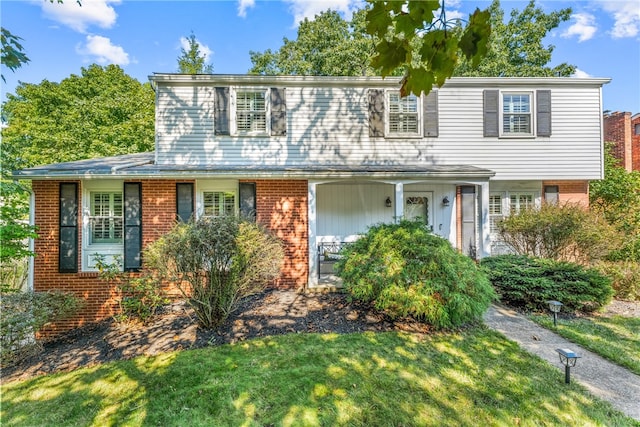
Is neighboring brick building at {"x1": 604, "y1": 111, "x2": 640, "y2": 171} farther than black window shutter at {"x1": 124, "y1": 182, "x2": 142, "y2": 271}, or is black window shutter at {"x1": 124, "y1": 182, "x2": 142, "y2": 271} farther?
neighboring brick building at {"x1": 604, "y1": 111, "x2": 640, "y2": 171}

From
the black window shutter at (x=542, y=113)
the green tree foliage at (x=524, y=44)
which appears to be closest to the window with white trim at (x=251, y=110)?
the black window shutter at (x=542, y=113)

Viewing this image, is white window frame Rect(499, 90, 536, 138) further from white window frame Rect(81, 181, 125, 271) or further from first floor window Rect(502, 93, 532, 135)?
white window frame Rect(81, 181, 125, 271)

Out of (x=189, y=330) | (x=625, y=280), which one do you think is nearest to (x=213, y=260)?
(x=189, y=330)

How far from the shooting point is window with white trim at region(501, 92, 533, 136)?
29.6 ft

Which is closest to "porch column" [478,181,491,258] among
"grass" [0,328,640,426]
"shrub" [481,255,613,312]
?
"shrub" [481,255,613,312]

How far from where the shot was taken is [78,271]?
267 inches

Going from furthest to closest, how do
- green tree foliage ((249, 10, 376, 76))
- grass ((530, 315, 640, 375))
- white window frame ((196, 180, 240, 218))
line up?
green tree foliage ((249, 10, 376, 76)) → white window frame ((196, 180, 240, 218)) → grass ((530, 315, 640, 375))

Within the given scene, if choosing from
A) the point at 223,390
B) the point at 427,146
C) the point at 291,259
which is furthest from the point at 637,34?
the point at 223,390

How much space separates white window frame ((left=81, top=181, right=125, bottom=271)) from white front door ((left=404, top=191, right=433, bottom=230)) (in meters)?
8.12

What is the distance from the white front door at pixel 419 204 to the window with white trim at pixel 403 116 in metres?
1.98

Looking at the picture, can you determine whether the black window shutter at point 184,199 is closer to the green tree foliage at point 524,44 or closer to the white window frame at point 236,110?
the white window frame at point 236,110

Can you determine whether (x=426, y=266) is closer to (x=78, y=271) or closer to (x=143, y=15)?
(x=78, y=271)

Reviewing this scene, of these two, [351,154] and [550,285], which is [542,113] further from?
[351,154]

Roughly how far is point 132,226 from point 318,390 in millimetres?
6112
